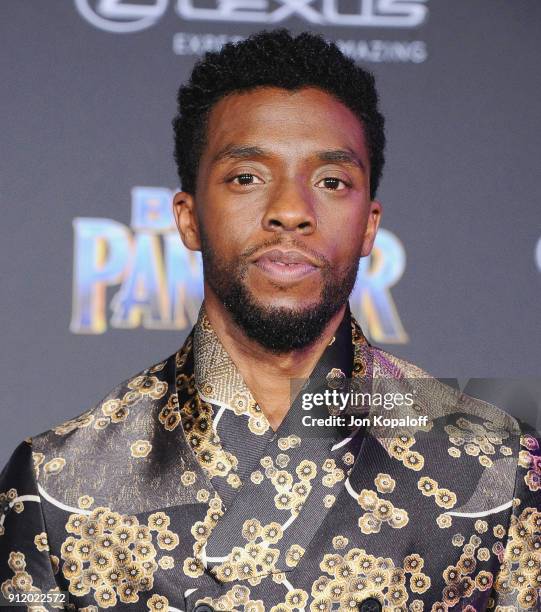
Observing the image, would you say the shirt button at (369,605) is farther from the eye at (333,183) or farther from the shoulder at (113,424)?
the eye at (333,183)

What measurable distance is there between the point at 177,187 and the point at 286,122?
684 mm

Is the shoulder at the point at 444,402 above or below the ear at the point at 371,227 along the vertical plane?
below

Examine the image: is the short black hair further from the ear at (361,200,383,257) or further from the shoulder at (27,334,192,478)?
the shoulder at (27,334,192,478)

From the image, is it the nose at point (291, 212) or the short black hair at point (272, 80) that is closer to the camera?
the nose at point (291, 212)

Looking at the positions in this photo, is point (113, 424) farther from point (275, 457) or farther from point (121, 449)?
point (275, 457)

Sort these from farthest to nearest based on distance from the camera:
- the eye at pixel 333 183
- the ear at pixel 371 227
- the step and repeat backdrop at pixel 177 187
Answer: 1. the step and repeat backdrop at pixel 177 187
2. the ear at pixel 371 227
3. the eye at pixel 333 183

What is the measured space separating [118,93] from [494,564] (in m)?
1.22

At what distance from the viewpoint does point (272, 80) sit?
1642mm

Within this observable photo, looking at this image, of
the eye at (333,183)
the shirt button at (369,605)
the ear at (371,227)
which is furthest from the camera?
the ear at (371,227)

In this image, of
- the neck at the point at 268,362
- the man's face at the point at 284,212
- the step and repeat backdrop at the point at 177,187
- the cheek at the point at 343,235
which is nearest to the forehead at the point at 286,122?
the man's face at the point at 284,212

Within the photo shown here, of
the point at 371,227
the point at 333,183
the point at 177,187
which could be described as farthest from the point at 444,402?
the point at 177,187

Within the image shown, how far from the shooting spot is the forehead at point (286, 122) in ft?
5.18

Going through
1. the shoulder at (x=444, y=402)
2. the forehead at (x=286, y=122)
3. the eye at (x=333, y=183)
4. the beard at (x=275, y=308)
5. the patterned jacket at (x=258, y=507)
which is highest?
the forehead at (x=286, y=122)

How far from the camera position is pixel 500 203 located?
230 centimetres
